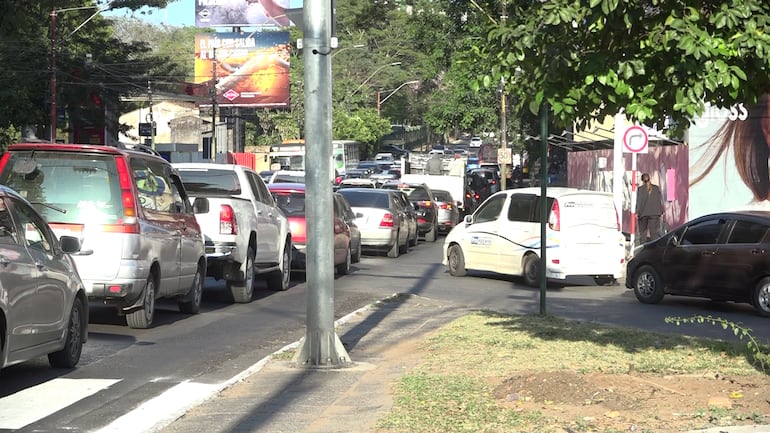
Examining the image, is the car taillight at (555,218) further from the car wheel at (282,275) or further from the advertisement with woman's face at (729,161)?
the advertisement with woman's face at (729,161)

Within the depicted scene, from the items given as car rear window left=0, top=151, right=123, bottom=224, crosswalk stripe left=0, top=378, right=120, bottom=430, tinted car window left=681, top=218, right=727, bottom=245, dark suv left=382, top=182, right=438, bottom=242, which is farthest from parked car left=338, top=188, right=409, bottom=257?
crosswalk stripe left=0, top=378, right=120, bottom=430

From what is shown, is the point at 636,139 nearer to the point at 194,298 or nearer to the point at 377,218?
the point at 377,218

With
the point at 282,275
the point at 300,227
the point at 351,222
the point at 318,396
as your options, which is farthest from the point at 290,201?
the point at 318,396

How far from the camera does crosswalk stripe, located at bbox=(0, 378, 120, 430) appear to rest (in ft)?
27.6

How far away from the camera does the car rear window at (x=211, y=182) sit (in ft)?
57.8

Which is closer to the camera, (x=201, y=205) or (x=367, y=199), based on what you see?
(x=201, y=205)

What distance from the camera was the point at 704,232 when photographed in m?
18.5

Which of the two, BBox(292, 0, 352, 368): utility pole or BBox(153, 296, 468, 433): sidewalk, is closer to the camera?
BBox(153, 296, 468, 433): sidewalk

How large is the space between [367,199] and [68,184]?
16405 mm

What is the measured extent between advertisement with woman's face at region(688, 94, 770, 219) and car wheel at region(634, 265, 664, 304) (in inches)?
483

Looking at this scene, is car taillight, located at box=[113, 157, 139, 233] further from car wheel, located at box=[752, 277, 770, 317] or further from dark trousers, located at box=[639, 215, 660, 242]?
dark trousers, located at box=[639, 215, 660, 242]

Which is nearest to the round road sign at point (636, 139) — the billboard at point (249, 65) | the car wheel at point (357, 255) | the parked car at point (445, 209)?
the car wheel at point (357, 255)

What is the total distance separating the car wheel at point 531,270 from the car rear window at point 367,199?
293 inches

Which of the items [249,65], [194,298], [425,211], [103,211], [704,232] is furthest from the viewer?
[249,65]
